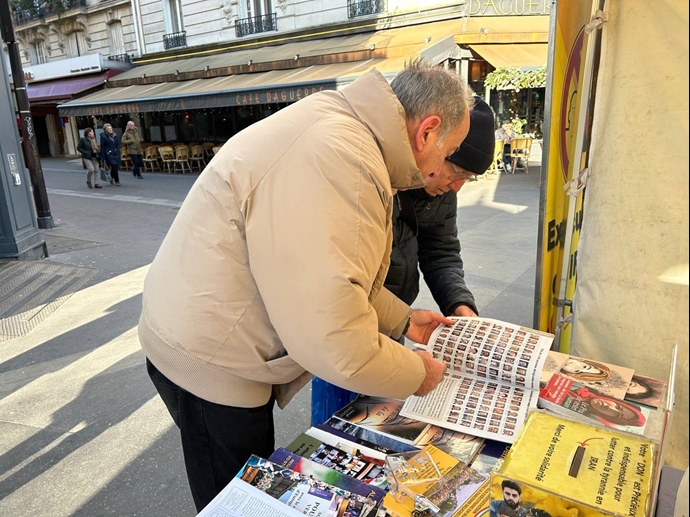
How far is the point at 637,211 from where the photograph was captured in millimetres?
1668

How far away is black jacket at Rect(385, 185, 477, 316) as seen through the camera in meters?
1.90

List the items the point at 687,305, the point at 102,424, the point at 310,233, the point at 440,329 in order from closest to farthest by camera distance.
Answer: the point at 687,305
the point at 310,233
the point at 440,329
the point at 102,424

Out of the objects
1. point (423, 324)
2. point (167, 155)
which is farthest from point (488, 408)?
point (167, 155)

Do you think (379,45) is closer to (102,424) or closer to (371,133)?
(102,424)

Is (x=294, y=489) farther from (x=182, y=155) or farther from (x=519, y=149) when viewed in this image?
(x=182, y=155)

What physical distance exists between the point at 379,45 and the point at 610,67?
11.5 metres

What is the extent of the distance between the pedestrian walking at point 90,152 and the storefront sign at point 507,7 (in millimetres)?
9184

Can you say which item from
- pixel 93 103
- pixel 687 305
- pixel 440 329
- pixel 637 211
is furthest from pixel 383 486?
pixel 93 103

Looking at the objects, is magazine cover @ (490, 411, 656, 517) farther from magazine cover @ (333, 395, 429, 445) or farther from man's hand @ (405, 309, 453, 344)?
man's hand @ (405, 309, 453, 344)

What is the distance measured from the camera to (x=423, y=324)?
171 cm

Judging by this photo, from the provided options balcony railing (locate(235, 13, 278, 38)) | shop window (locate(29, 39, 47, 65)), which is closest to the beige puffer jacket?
balcony railing (locate(235, 13, 278, 38))

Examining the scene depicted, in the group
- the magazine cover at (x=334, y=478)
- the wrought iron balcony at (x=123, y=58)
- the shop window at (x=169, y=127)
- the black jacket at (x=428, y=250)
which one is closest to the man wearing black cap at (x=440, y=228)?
the black jacket at (x=428, y=250)

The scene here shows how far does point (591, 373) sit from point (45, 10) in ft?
92.9

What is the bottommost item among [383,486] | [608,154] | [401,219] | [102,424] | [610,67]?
[102,424]
